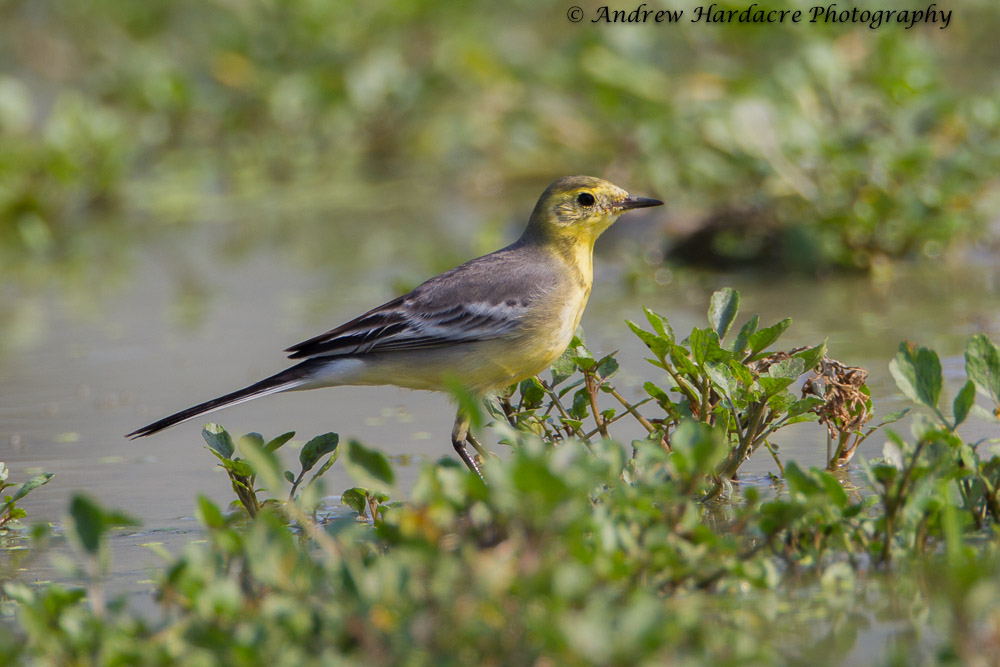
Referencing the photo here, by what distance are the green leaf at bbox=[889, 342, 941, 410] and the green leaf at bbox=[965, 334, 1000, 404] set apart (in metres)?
0.13

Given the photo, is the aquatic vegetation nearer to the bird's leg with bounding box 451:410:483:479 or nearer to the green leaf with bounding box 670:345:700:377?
the green leaf with bounding box 670:345:700:377

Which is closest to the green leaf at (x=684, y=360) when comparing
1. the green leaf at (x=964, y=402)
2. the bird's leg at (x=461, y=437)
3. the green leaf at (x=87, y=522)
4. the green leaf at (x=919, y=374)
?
the green leaf at (x=919, y=374)

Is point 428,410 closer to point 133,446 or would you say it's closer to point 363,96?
point 133,446

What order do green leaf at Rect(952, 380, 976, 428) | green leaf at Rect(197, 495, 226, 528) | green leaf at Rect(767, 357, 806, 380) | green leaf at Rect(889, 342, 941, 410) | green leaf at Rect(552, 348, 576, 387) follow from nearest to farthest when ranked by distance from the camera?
green leaf at Rect(197, 495, 226, 528), green leaf at Rect(952, 380, 976, 428), green leaf at Rect(889, 342, 941, 410), green leaf at Rect(767, 357, 806, 380), green leaf at Rect(552, 348, 576, 387)

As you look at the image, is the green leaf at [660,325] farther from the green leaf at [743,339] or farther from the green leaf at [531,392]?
the green leaf at [531,392]

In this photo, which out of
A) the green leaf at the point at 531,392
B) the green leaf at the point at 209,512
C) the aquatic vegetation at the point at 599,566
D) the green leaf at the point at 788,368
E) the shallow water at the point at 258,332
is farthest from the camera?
the shallow water at the point at 258,332

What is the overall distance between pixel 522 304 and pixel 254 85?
27.0 feet

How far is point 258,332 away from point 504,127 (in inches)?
166

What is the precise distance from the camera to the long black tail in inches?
199

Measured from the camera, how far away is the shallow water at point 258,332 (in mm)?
5414

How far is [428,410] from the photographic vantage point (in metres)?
6.44

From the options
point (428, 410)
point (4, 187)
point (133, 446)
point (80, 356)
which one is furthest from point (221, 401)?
point (4, 187)

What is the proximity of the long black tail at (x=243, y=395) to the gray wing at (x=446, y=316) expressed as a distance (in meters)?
0.10

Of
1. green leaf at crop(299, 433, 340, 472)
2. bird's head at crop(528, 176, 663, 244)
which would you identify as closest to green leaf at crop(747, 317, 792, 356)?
green leaf at crop(299, 433, 340, 472)
